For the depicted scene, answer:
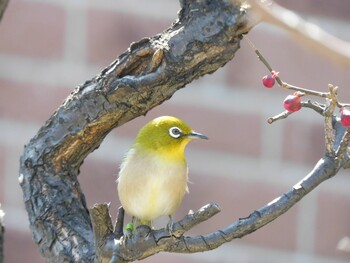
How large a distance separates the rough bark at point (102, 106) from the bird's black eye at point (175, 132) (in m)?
0.36

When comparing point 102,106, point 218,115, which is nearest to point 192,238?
point 102,106

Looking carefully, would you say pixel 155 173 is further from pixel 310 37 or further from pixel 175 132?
pixel 310 37

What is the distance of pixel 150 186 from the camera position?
1.33 m

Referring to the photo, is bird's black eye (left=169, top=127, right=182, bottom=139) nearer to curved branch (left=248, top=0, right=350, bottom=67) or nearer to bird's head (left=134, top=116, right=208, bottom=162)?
bird's head (left=134, top=116, right=208, bottom=162)

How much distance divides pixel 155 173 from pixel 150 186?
1.0 inches

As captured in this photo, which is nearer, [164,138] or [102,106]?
[102,106]

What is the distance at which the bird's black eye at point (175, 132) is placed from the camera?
1.38 metres

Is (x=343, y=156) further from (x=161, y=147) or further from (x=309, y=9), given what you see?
(x=309, y=9)

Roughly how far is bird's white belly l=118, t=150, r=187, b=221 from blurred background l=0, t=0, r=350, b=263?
0.36m

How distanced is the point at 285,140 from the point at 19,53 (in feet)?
1.71

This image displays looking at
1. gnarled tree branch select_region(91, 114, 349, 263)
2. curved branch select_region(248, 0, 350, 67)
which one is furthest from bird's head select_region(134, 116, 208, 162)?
curved branch select_region(248, 0, 350, 67)

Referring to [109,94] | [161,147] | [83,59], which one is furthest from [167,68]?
[83,59]

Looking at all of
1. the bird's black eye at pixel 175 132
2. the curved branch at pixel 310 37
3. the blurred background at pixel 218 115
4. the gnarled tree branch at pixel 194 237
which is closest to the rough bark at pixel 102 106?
the gnarled tree branch at pixel 194 237

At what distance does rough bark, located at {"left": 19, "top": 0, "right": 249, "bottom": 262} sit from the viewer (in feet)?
3.04
